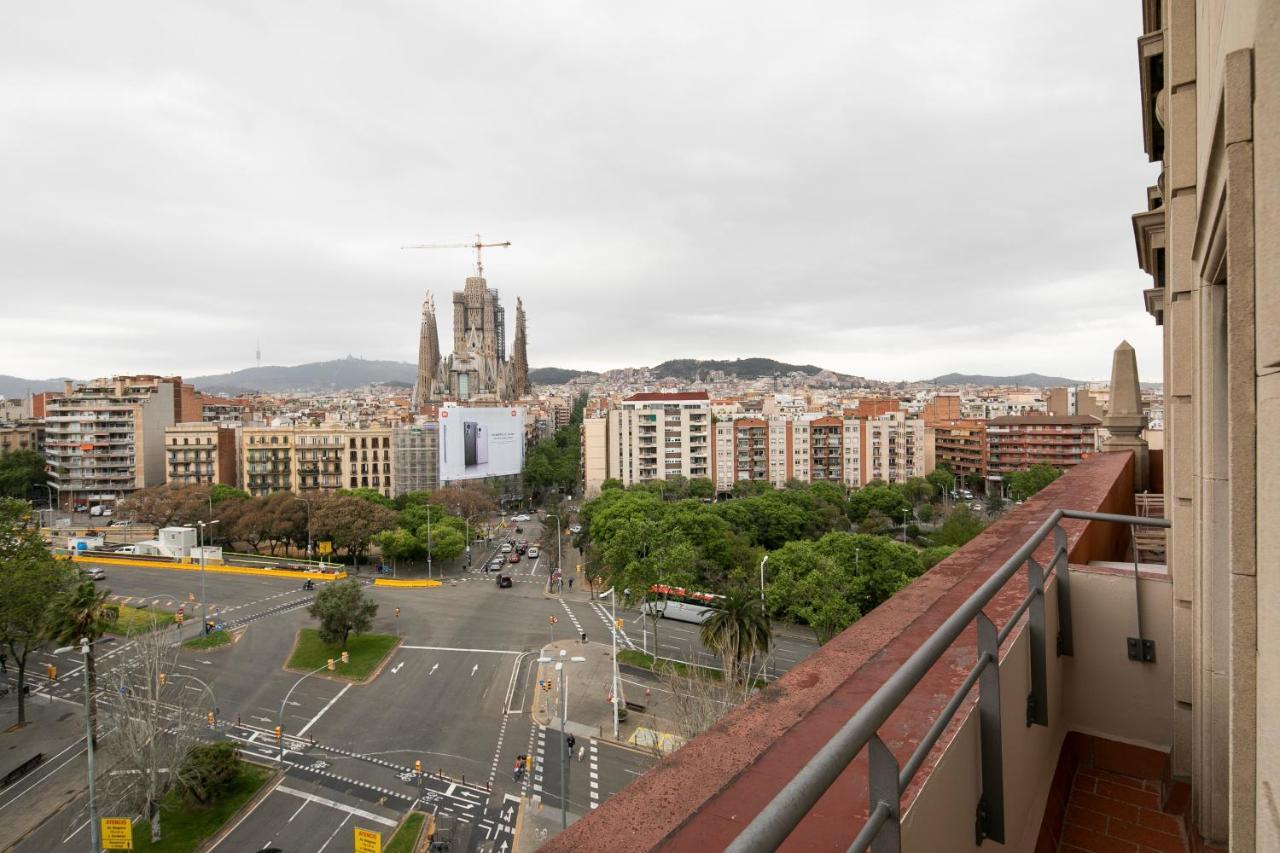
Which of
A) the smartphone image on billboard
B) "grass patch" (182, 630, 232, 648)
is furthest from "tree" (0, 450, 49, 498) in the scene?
"grass patch" (182, 630, 232, 648)

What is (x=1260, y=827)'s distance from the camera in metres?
1.01

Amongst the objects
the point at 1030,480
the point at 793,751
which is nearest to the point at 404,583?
the point at 793,751

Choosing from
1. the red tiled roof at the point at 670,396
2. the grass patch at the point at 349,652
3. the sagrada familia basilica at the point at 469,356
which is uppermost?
the sagrada familia basilica at the point at 469,356

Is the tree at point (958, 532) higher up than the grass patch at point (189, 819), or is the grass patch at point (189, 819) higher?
the tree at point (958, 532)

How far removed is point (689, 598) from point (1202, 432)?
25973 mm

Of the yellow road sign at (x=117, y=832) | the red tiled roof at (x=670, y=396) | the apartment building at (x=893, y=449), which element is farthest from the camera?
the apartment building at (x=893, y=449)

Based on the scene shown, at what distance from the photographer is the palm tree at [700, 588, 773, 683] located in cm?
1731

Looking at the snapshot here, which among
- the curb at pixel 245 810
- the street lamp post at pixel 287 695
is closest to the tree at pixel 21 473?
the street lamp post at pixel 287 695

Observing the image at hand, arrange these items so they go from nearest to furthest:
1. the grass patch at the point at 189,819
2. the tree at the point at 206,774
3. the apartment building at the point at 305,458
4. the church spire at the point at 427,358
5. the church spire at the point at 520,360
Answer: the grass patch at the point at 189,819 < the tree at the point at 206,774 < the apartment building at the point at 305,458 < the church spire at the point at 427,358 < the church spire at the point at 520,360

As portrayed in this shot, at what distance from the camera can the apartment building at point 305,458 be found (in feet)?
172

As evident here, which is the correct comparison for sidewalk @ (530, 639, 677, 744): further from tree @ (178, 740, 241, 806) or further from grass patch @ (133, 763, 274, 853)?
tree @ (178, 740, 241, 806)

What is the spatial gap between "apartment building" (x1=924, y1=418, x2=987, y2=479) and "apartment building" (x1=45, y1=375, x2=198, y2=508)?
66.1 metres

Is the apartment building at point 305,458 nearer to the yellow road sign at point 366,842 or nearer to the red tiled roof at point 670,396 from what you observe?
the red tiled roof at point 670,396

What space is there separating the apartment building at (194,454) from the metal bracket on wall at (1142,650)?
6193cm
